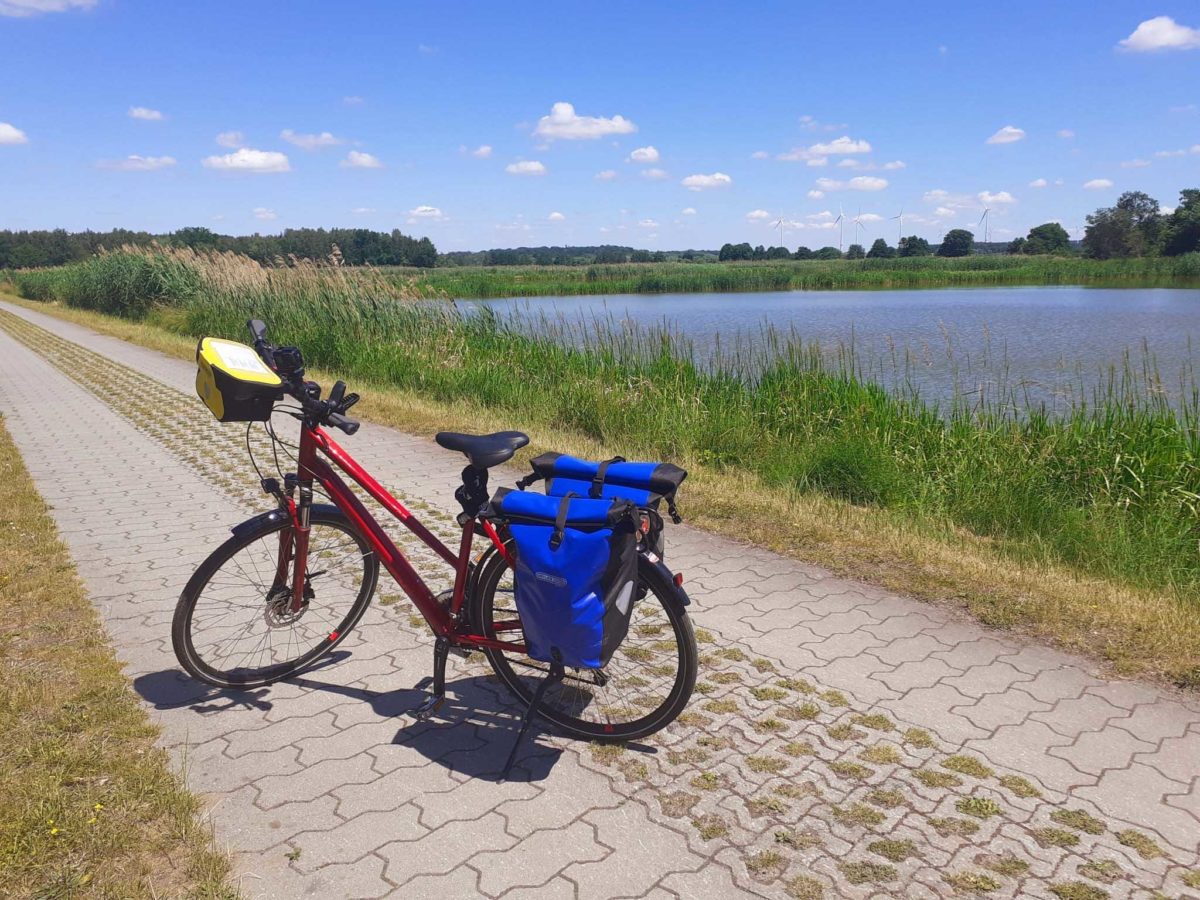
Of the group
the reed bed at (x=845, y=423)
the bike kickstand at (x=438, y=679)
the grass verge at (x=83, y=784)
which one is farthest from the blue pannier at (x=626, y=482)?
the reed bed at (x=845, y=423)

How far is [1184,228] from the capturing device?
56.5 m

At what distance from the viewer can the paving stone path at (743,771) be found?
7.95 feet

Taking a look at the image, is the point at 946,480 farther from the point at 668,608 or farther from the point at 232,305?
the point at 232,305

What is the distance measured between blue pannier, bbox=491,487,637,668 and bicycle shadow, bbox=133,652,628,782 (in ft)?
1.48

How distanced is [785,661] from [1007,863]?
4.57ft

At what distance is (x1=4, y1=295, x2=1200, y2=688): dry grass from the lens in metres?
3.80

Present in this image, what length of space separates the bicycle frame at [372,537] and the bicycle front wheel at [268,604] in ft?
0.14

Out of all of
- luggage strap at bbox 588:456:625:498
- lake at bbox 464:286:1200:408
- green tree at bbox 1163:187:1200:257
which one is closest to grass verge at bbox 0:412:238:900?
luggage strap at bbox 588:456:625:498

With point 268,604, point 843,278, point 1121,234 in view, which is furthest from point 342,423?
point 1121,234

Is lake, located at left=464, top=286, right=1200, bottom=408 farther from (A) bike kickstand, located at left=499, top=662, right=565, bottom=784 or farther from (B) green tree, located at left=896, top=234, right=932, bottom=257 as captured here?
(B) green tree, located at left=896, top=234, right=932, bottom=257

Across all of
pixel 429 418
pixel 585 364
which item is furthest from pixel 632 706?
pixel 585 364

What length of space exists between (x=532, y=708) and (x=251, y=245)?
70.9 ft

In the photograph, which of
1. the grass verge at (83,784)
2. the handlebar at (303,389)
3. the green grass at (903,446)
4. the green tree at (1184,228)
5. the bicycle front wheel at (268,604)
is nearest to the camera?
the grass verge at (83,784)

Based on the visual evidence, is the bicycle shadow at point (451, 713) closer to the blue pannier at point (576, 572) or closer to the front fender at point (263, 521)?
the blue pannier at point (576, 572)
